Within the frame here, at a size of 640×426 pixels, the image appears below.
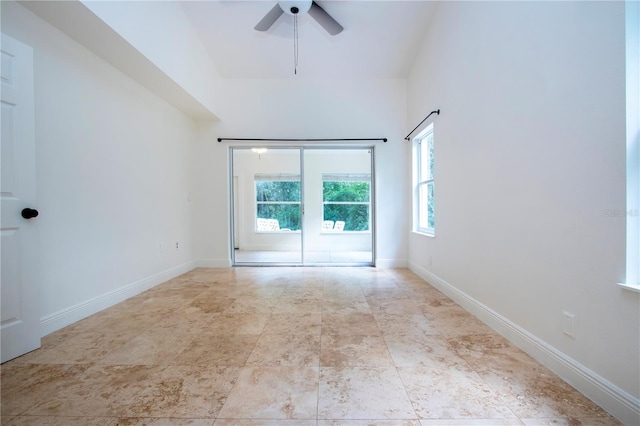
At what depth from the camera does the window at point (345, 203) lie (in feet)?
20.9

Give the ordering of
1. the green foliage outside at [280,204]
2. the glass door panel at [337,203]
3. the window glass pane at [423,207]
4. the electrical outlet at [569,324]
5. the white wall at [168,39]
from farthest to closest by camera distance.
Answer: the glass door panel at [337,203] → the green foliage outside at [280,204] → the window glass pane at [423,207] → the white wall at [168,39] → the electrical outlet at [569,324]

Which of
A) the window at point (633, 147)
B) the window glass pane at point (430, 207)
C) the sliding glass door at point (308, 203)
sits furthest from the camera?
the sliding glass door at point (308, 203)

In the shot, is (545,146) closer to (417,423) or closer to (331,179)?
(417,423)

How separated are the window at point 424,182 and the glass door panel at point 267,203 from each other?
2.54m

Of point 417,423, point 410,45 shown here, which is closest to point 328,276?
point 417,423

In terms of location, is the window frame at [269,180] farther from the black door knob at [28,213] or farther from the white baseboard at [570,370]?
the white baseboard at [570,370]

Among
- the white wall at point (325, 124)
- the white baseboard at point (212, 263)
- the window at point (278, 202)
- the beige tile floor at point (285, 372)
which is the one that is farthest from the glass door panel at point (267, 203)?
the beige tile floor at point (285, 372)

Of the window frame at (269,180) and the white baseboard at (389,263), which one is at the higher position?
the window frame at (269,180)

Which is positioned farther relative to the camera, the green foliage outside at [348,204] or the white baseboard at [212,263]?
the green foliage outside at [348,204]

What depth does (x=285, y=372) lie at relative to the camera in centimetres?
144

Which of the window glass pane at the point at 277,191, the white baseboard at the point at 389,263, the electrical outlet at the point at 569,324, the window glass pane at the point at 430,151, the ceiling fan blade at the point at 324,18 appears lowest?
the white baseboard at the point at 389,263

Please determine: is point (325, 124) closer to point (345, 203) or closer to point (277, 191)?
point (277, 191)

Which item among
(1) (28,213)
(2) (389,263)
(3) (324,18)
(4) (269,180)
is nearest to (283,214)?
(4) (269,180)

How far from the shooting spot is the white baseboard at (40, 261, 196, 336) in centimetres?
195
